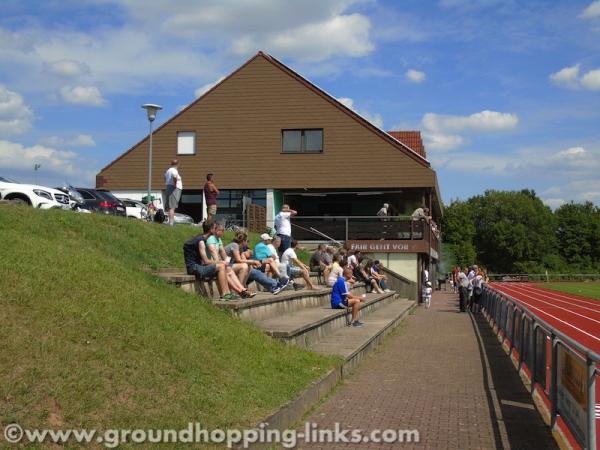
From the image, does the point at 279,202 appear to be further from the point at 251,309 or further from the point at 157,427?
the point at 157,427

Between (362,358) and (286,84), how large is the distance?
1016 inches

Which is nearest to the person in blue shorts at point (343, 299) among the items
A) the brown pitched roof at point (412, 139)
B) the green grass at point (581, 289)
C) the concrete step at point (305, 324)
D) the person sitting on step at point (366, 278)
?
the concrete step at point (305, 324)

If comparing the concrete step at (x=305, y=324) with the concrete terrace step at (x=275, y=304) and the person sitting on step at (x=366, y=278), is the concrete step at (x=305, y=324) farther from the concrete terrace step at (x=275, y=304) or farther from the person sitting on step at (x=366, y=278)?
the person sitting on step at (x=366, y=278)

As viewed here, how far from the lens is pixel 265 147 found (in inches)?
1425

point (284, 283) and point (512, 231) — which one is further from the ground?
point (512, 231)

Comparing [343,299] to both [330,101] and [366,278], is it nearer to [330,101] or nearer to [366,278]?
[366,278]

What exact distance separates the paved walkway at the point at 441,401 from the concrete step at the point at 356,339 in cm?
24

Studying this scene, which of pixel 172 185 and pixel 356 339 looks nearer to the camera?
pixel 356 339

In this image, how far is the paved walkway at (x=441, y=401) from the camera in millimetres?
7426

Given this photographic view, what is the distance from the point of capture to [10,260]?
25.1 feet

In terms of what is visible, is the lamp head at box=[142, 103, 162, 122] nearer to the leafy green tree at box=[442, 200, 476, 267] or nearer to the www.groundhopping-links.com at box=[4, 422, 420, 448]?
the www.groundhopping-links.com at box=[4, 422, 420, 448]

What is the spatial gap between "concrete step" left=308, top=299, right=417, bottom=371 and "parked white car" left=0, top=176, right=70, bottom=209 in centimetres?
860

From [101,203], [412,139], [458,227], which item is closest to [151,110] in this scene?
[101,203]

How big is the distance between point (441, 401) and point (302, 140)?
2772 centimetres
